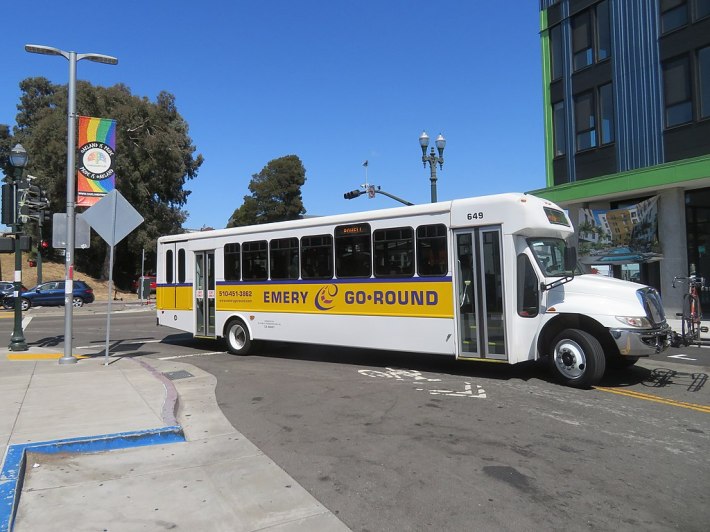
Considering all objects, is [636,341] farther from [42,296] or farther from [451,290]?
[42,296]

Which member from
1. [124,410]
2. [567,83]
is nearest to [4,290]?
[124,410]

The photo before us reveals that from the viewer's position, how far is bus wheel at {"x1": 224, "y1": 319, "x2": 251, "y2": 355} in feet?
40.1

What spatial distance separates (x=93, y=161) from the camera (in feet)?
36.8

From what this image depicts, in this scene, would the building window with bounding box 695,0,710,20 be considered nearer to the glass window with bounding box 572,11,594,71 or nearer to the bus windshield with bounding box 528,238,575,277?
the glass window with bounding box 572,11,594,71

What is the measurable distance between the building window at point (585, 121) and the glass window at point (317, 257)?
1453 centimetres

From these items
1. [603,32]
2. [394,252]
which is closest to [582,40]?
[603,32]

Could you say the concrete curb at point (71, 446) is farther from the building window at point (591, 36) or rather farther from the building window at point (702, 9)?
the building window at point (591, 36)

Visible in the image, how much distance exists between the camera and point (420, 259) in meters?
9.38

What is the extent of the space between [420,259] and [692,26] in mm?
14625

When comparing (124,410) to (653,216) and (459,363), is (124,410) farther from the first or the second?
(653,216)

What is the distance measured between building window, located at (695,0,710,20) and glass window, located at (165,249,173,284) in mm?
18069

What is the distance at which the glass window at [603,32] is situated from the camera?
19.9m

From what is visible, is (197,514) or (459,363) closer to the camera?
(197,514)

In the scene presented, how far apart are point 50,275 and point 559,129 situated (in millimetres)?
42223
